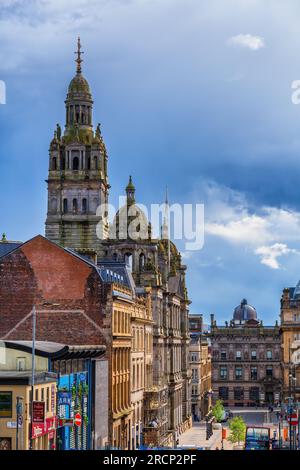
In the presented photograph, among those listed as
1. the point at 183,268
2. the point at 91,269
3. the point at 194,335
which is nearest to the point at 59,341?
the point at 91,269

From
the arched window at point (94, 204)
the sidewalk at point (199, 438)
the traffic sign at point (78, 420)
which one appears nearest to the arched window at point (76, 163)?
the arched window at point (94, 204)

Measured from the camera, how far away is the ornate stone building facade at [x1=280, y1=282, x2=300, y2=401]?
583ft

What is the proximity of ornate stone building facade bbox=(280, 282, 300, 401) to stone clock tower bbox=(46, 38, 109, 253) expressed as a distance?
51.9 m

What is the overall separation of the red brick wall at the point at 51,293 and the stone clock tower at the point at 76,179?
150 feet

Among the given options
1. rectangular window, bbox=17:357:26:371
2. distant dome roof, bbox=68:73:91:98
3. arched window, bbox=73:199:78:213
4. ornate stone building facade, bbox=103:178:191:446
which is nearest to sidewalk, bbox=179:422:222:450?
ornate stone building facade, bbox=103:178:191:446

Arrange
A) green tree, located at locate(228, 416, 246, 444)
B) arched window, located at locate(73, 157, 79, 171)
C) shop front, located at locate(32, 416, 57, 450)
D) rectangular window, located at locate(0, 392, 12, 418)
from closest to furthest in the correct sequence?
1. shop front, located at locate(32, 416, 57, 450)
2. rectangular window, located at locate(0, 392, 12, 418)
3. green tree, located at locate(228, 416, 246, 444)
4. arched window, located at locate(73, 157, 79, 171)

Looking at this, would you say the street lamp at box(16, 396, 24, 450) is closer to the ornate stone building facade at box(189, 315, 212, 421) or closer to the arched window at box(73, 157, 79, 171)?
the arched window at box(73, 157, 79, 171)

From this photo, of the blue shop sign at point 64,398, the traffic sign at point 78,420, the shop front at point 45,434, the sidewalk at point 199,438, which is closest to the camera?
the shop front at point 45,434

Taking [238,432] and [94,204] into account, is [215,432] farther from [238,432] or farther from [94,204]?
[94,204]

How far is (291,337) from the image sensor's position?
597 feet

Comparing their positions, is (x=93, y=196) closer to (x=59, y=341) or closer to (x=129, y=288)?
(x=129, y=288)

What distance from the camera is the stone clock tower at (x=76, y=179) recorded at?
136 metres

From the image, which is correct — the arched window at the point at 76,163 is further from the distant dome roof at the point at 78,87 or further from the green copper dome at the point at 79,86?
the green copper dome at the point at 79,86

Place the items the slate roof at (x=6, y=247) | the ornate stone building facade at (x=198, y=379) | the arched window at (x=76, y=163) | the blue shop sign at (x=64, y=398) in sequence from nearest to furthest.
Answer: the blue shop sign at (x=64, y=398) → the slate roof at (x=6, y=247) → the arched window at (x=76, y=163) → the ornate stone building facade at (x=198, y=379)
